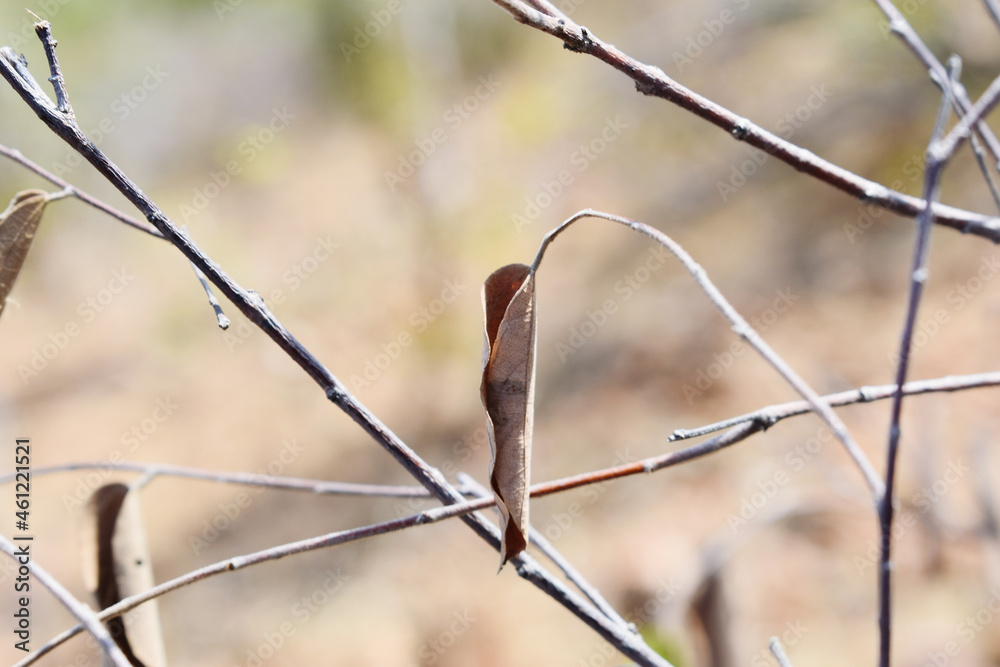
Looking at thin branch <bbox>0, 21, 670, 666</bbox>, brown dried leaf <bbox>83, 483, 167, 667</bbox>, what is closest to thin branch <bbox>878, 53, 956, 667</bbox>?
thin branch <bbox>0, 21, 670, 666</bbox>

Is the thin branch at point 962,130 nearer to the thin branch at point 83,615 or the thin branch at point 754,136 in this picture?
the thin branch at point 754,136

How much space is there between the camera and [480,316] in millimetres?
3482

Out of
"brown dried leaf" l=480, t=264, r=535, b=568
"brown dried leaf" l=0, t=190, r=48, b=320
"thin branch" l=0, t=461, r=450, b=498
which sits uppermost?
"brown dried leaf" l=480, t=264, r=535, b=568

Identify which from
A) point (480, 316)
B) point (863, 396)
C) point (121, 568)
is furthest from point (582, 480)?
point (480, 316)

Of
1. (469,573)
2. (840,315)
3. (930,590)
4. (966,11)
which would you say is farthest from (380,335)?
(966,11)

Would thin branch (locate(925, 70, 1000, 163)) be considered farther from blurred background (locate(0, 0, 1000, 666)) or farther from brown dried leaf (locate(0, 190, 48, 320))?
blurred background (locate(0, 0, 1000, 666))

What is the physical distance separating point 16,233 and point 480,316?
2894 mm

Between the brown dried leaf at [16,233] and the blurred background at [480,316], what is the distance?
917mm

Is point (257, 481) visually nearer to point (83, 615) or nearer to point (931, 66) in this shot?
point (83, 615)

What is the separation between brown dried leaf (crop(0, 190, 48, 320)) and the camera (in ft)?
1.97

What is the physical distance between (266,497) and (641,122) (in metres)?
2.45

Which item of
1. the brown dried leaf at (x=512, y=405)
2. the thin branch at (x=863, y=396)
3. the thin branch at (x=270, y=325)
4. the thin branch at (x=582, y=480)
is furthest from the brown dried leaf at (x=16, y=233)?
the thin branch at (x=863, y=396)

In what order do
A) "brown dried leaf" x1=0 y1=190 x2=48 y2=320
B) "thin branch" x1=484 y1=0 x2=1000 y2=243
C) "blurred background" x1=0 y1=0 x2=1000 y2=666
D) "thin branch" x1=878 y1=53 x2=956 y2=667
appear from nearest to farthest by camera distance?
"thin branch" x1=878 y1=53 x2=956 y2=667 → "thin branch" x1=484 y1=0 x2=1000 y2=243 → "brown dried leaf" x1=0 y1=190 x2=48 y2=320 → "blurred background" x1=0 y1=0 x2=1000 y2=666

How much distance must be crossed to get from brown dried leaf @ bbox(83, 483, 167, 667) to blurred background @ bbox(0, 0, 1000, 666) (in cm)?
69
